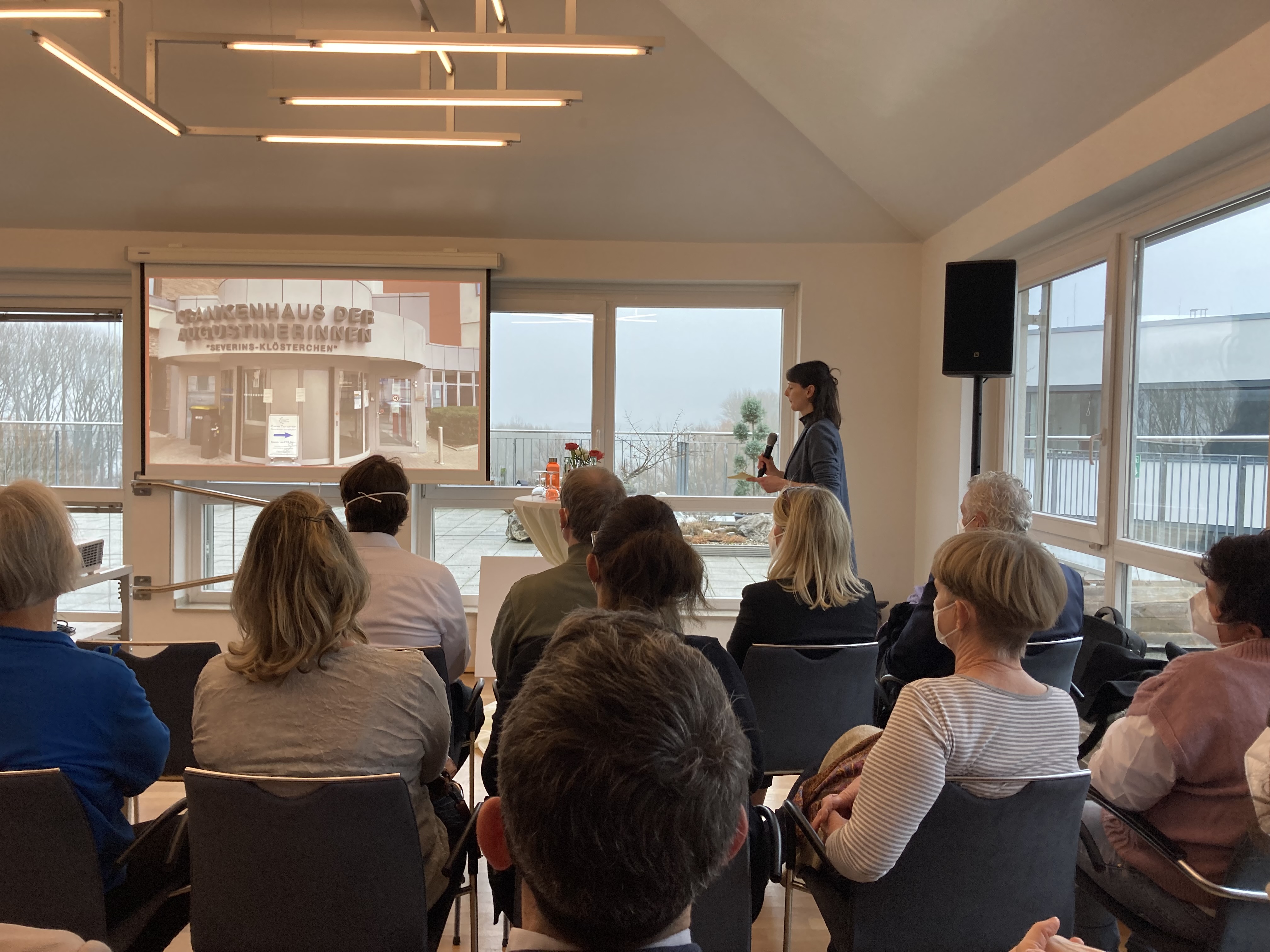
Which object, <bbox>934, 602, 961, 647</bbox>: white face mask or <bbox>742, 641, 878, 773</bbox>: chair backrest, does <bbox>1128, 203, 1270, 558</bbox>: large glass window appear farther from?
<bbox>934, 602, 961, 647</bbox>: white face mask

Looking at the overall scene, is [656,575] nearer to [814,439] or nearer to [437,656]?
[437,656]

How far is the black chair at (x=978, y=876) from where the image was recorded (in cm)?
135

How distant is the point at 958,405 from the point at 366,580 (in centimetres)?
366

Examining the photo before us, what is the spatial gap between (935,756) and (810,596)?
1.03 m

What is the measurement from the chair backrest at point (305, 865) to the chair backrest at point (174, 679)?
3.53 ft

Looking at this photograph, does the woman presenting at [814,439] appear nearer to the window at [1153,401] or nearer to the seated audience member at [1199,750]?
the window at [1153,401]

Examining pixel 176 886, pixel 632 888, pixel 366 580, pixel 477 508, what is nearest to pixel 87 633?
pixel 477 508

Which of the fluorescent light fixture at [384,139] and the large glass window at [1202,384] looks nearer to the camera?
the large glass window at [1202,384]

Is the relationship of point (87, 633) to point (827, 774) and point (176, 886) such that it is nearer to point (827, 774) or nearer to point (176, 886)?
point (176, 886)

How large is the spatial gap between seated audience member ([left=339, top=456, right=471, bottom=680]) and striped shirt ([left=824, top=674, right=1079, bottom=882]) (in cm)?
130

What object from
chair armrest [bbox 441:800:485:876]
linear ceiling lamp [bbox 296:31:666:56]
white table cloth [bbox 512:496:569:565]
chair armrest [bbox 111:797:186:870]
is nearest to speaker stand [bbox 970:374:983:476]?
white table cloth [bbox 512:496:569:565]

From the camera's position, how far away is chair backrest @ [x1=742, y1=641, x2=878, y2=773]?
228 cm

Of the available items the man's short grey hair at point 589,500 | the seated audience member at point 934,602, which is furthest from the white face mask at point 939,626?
the man's short grey hair at point 589,500

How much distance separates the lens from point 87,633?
13.0ft
